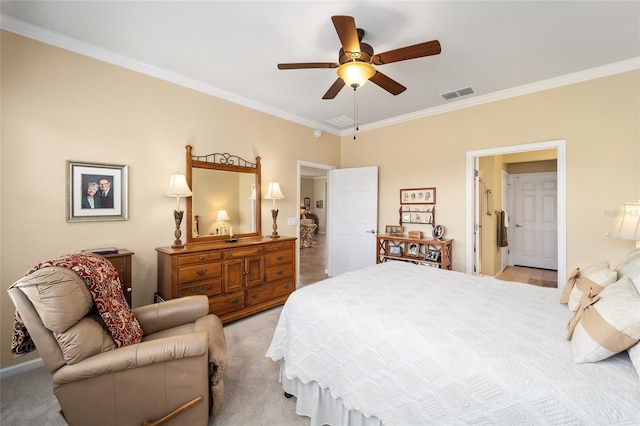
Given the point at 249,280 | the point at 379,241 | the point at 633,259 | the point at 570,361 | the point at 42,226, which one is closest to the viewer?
the point at 570,361

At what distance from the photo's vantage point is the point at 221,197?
3520 millimetres

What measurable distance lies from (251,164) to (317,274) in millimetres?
2652

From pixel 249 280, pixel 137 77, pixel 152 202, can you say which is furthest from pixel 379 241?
pixel 137 77

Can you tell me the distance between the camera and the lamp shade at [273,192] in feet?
12.7

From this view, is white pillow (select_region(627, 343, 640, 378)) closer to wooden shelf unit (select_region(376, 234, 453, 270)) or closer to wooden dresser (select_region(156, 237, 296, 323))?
wooden shelf unit (select_region(376, 234, 453, 270))

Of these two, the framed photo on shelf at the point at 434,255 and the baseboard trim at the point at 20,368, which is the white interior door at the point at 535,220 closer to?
the framed photo on shelf at the point at 434,255

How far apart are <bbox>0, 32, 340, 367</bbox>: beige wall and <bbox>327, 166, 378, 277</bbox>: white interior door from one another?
2225 millimetres

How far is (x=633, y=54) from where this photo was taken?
2.62 meters

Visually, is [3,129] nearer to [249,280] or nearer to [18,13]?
[18,13]

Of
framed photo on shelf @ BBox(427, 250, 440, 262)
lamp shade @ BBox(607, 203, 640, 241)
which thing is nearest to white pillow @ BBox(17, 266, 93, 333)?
framed photo on shelf @ BBox(427, 250, 440, 262)

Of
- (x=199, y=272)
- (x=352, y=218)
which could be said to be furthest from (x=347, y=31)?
(x=352, y=218)

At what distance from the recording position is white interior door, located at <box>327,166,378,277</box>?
15.5 feet

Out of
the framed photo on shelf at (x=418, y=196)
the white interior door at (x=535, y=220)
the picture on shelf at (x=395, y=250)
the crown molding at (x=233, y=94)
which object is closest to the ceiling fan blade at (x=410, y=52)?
the crown molding at (x=233, y=94)

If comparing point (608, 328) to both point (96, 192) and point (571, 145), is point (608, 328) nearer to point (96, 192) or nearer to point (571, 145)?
point (571, 145)
